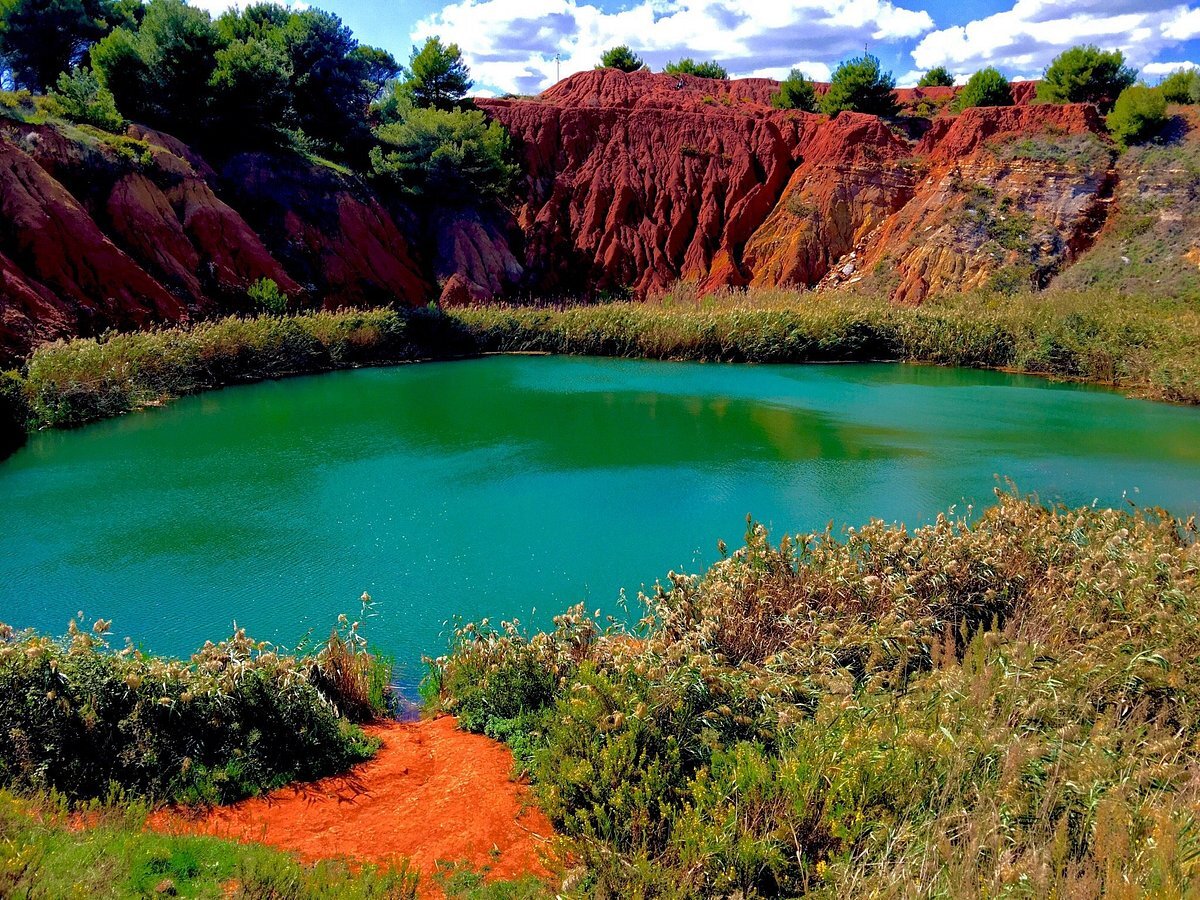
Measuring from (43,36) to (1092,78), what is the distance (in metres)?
43.2

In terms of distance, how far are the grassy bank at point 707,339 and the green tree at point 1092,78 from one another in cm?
1633

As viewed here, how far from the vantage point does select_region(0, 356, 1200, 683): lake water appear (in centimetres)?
890

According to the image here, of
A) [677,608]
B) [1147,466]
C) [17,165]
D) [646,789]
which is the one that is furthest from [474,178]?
[646,789]

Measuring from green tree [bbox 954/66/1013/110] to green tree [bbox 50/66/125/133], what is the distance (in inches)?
1388

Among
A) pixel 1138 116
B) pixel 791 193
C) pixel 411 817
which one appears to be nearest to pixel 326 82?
pixel 791 193

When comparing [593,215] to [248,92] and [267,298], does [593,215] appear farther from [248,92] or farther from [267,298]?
[267,298]

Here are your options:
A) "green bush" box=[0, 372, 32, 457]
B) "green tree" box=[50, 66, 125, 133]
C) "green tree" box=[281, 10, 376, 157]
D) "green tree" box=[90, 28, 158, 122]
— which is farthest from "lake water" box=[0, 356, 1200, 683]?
"green tree" box=[281, 10, 376, 157]

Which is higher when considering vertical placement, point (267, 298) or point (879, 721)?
point (267, 298)

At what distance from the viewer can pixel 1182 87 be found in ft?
114

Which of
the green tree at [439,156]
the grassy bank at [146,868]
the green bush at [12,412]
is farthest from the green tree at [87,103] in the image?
the grassy bank at [146,868]

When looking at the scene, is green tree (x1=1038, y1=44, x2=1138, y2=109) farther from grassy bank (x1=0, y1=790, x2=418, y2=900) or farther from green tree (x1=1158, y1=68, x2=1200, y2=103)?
grassy bank (x1=0, y1=790, x2=418, y2=900)

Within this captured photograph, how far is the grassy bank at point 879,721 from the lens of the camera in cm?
372

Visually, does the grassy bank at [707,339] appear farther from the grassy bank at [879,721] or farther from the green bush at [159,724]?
the grassy bank at [879,721]

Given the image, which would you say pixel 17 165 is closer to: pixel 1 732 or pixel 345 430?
pixel 345 430
